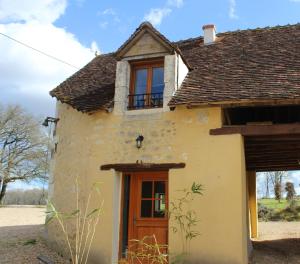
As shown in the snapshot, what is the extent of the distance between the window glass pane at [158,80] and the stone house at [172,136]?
0.03m

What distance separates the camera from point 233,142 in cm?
811

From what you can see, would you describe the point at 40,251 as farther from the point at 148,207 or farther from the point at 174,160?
the point at 174,160

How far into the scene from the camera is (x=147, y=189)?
8.88 metres

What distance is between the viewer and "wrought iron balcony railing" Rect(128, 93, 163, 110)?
9.12 metres

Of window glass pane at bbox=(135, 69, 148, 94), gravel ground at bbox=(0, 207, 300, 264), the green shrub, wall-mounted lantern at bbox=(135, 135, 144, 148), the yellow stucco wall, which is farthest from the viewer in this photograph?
the green shrub

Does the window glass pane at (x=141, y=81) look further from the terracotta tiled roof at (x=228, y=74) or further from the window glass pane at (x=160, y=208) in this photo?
the window glass pane at (x=160, y=208)

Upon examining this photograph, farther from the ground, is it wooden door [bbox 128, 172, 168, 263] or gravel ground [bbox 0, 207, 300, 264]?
wooden door [bbox 128, 172, 168, 263]

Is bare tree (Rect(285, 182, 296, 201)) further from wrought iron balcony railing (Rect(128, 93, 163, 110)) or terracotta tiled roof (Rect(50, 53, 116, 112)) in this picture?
wrought iron balcony railing (Rect(128, 93, 163, 110))

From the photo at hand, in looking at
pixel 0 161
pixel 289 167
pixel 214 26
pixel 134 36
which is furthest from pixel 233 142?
pixel 0 161

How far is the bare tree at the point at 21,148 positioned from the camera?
3559 cm

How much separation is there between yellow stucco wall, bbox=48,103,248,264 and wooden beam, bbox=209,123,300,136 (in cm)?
12

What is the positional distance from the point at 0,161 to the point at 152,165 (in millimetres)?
29671

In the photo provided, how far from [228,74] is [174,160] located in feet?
8.38

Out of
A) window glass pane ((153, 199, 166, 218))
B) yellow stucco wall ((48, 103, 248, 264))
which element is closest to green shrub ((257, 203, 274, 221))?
yellow stucco wall ((48, 103, 248, 264))
